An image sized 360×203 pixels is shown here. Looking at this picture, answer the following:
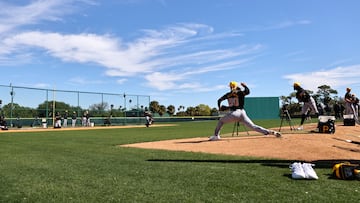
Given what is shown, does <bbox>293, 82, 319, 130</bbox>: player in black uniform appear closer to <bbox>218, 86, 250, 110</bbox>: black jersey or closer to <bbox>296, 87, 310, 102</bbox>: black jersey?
<bbox>296, 87, 310, 102</bbox>: black jersey

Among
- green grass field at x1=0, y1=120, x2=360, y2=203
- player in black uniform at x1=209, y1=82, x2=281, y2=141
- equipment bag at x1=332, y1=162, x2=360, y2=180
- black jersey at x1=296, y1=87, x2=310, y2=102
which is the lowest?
green grass field at x1=0, y1=120, x2=360, y2=203

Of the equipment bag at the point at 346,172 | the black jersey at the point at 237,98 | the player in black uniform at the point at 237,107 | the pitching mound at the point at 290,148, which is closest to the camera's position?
the equipment bag at the point at 346,172

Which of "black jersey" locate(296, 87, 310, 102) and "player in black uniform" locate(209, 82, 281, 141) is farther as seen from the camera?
"black jersey" locate(296, 87, 310, 102)

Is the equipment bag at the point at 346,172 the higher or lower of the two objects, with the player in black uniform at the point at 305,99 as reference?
lower

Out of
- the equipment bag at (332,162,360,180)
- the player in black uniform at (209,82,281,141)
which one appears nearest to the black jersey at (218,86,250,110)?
the player in black uniform at (209,82,281,141)

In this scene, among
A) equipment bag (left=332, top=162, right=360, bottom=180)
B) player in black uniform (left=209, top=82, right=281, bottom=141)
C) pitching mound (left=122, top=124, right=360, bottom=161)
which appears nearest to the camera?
equipment bag (left=332, top=162, right=360, bottom=180)

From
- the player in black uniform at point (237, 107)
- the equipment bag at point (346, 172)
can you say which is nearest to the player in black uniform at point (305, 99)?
the player in black uniform at point (237, 107)

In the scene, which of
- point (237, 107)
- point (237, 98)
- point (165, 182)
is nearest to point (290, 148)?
Result: point (237, 107)

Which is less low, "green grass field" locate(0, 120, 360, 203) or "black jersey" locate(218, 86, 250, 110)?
"black jersey" locate(218, 86, 250, 110)

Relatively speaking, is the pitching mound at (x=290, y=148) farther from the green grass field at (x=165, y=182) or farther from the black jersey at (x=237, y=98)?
the black jersey at (x=237, y=98)

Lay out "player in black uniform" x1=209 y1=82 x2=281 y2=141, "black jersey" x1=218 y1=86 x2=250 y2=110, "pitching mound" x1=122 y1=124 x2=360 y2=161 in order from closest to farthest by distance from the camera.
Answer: "pitching mound" x1=122 y1=124 x2=360 y2=161 → "player in black uniform" x1=209 y1=82 x2=281 y2=141 → "black jersey" x1=218 y1=86 x2=250 y2=110

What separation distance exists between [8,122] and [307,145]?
31341 mm

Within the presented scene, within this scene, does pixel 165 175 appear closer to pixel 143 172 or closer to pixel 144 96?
pixel 143 172

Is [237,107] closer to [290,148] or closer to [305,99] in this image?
[290,148]
